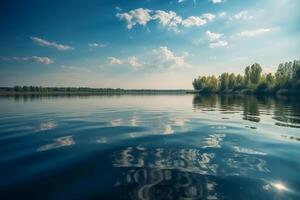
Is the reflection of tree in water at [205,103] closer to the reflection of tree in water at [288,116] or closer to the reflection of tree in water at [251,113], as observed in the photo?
the reflection of tree in water at [251,113]

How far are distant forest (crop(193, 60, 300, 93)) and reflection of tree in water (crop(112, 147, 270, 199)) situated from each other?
113 m

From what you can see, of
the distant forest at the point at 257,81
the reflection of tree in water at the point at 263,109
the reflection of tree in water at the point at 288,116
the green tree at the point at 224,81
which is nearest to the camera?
the reflection of tree in water at the point at 288,116

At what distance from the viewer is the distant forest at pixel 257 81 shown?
106688mm

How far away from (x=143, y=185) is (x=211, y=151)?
4.76 meters

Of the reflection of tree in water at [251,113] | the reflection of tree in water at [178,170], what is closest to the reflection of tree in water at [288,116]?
the reflection of tree in water at [251,113]

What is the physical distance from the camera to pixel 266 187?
623 cm

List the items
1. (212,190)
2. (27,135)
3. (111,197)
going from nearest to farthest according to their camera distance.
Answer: (111,197), (212,190), (27,135)

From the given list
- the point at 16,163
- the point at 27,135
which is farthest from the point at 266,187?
the point at 27,135

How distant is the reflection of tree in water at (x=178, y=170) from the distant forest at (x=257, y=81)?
113m

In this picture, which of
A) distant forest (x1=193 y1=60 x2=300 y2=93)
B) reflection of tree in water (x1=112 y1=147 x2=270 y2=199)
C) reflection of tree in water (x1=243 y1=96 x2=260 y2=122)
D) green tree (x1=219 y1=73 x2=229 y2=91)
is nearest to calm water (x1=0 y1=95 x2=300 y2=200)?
reflection of tree in water (x1=112 y1=147 x2=270 y2=199)

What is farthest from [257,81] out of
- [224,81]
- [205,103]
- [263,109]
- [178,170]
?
[178,170]

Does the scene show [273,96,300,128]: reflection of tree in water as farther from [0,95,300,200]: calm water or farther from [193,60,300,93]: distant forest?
[193,60,300,93]: distant forest

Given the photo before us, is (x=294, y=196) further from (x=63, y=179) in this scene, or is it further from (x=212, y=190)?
(x=63, y=179)

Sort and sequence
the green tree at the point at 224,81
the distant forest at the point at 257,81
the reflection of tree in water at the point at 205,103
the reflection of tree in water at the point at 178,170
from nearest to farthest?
the reflection of tree in water at the point at 178,170 → the reflection of tree in water at the point at 205,103 → the distant forest at the point at 257,81 → the green tree at the point at 224,81
